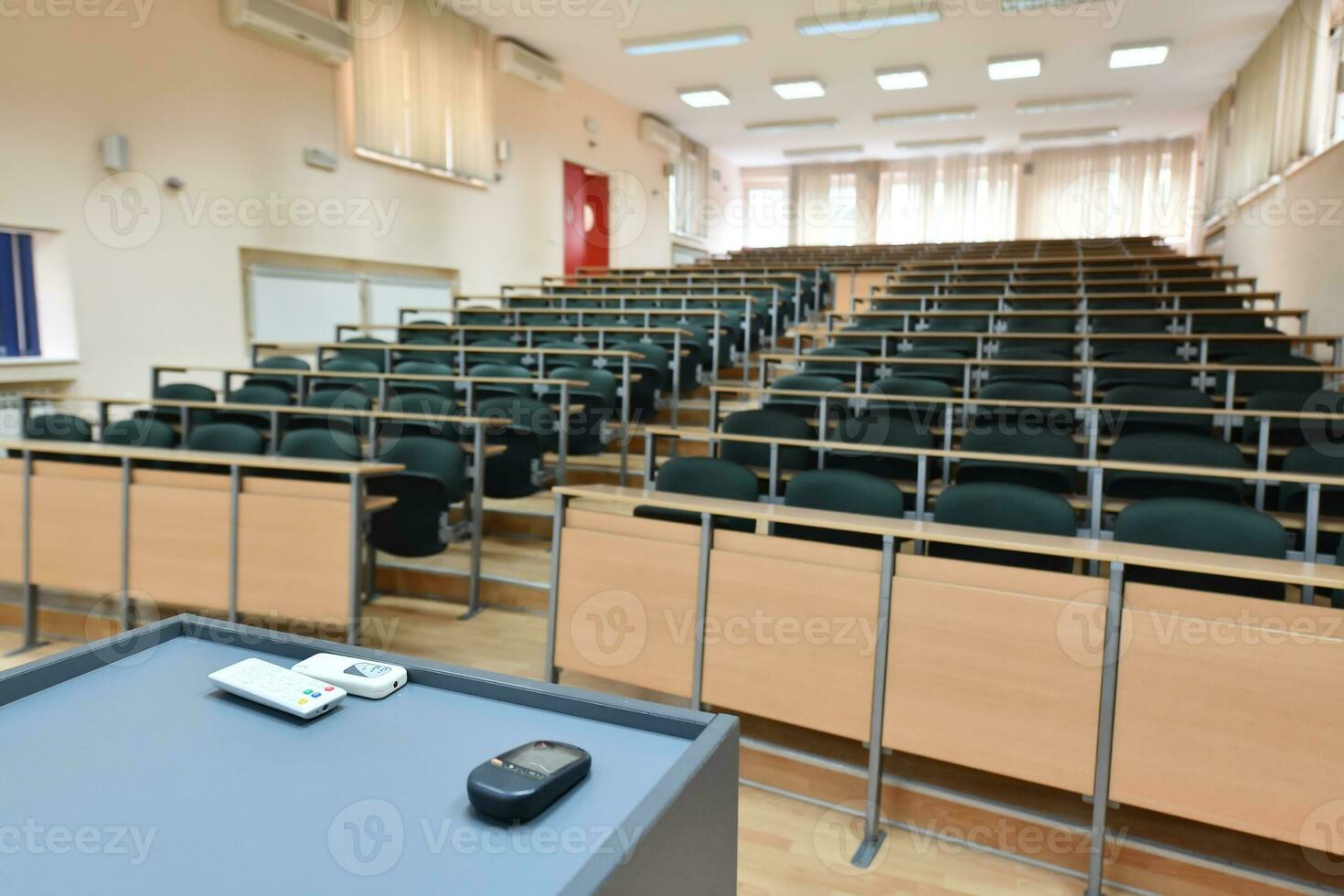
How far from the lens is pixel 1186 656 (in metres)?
1.78

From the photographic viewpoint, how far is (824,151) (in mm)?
13297

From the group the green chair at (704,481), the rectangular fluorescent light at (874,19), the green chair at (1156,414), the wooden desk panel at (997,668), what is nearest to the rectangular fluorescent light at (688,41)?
the rectangular fluorescent light at (874,19)

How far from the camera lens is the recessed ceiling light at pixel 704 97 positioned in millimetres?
10250

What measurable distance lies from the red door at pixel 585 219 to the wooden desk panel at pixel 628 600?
8023 mm

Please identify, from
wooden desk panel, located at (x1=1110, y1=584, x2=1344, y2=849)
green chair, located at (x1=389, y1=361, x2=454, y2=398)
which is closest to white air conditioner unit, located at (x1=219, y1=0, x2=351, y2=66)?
green chair, located at (x1=389, y1=361, x2=454, y2=398)

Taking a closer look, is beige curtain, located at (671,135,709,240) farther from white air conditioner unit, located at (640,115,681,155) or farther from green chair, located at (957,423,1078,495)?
green chair, located at (957,423,1078,495)

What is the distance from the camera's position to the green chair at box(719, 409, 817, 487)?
3756mm

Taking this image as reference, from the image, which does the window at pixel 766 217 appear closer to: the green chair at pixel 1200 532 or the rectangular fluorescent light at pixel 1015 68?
the rectangular fluorescent light at pixel 1015 68

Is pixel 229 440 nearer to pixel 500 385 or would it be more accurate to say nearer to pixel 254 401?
pixel 254 401

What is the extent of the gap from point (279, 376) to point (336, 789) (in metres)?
4.81

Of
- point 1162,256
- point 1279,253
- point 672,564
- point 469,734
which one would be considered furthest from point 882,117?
point 469,734

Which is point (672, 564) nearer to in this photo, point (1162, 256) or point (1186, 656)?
point (1186, 656)

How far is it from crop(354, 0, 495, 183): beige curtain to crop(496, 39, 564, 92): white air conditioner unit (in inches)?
5.9

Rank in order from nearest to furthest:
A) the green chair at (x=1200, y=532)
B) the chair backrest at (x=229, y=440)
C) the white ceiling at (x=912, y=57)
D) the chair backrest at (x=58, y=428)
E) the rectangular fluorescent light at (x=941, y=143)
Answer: the green chair at (x=1200, y=532), the chair backrest at (x=229, y=440), the chair backrest at (x=58, y=428), the white ceiling at (x=912, y=57), the rectangular fluorescent light at (x=941, y=143)
